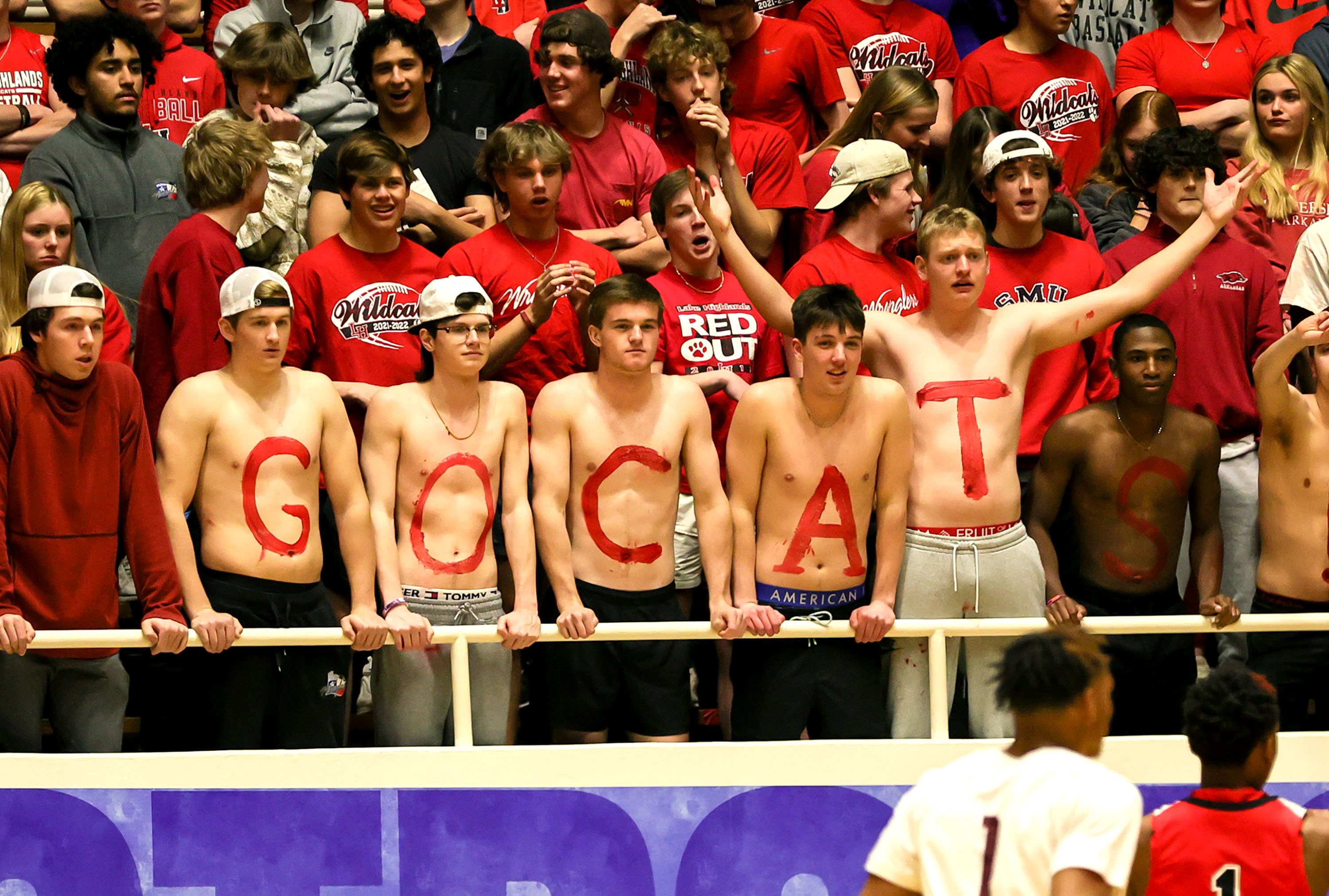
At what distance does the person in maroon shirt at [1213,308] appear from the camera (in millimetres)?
6199

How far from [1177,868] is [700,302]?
3156 millimetres

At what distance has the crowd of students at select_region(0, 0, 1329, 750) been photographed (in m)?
5.40

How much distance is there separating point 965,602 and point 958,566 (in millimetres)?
124

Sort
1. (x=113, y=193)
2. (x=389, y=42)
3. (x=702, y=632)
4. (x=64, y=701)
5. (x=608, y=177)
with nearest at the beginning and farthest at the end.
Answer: (x=702, y=632)
(x=64, y=701)
(x=113, y=193)
(x=389, y=42)
(x=608, y=177)

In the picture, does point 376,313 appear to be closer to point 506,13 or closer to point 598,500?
point 598,500

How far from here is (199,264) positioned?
5891 millimetres

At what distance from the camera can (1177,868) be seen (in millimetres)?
→ 3738

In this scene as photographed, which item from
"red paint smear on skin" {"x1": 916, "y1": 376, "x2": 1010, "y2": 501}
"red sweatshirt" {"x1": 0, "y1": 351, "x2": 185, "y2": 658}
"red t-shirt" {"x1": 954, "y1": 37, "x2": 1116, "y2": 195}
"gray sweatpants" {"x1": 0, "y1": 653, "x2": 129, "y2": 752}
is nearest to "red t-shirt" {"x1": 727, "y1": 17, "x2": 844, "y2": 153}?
"red t-shirt" {"x1": 954, "y1": 37, "x2": 1116, "y2": 195}

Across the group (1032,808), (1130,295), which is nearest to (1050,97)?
(1130,295)

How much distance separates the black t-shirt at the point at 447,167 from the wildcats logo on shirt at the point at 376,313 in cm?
89

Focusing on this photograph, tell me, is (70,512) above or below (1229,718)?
above

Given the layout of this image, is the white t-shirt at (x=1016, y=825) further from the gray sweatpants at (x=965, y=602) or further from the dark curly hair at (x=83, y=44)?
the dark curly hair at (x=83, y=44)

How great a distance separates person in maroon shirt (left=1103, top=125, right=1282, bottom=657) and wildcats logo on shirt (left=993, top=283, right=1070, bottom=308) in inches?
14.8

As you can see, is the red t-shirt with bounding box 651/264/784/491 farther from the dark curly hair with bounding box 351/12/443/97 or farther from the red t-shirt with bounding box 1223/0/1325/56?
the red t-shirt with bounding box 1223/0/1325/56
